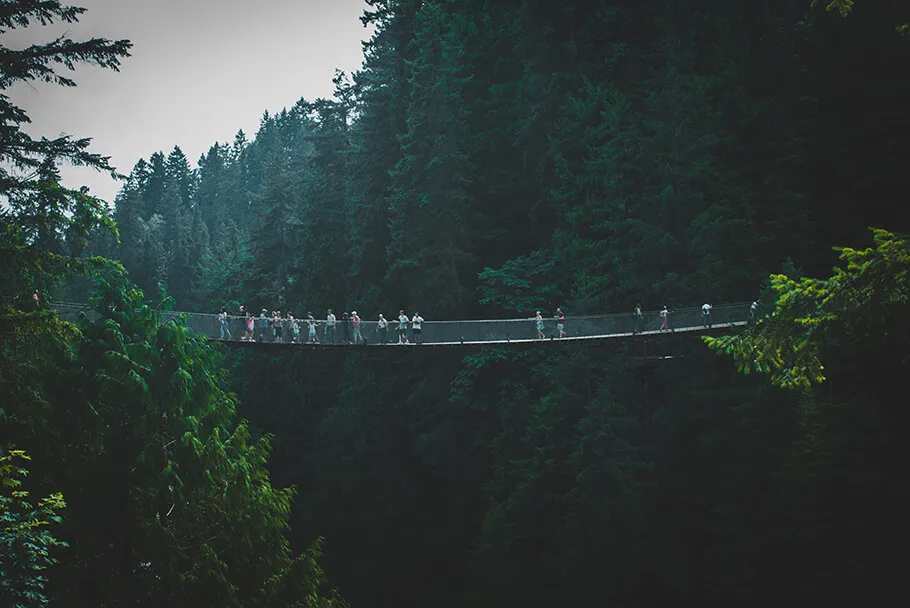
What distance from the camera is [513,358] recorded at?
104 feet

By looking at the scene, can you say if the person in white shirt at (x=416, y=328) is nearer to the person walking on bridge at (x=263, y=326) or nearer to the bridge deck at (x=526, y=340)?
the bridge deck at (x=526, y=340)

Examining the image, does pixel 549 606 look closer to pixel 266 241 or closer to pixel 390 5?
pixel 266 241

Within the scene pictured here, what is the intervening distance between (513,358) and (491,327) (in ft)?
28.1

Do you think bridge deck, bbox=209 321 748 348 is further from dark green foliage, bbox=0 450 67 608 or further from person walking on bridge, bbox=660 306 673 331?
dark green foliage, bbox=0 450 67 608

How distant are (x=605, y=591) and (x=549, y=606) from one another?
1.56m

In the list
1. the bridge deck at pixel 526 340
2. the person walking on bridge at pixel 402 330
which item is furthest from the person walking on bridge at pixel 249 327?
the person walking on bridge at pixel 402 330

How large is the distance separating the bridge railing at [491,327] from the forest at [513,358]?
70 cm

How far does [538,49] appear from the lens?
34.4m

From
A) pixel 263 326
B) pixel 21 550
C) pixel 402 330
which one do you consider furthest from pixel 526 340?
pixel 21 550

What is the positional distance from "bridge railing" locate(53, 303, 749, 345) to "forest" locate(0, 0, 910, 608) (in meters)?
0.70

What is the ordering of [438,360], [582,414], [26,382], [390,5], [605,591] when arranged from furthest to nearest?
[390,5], [438,360], [582,414], [605,591], [26,382]

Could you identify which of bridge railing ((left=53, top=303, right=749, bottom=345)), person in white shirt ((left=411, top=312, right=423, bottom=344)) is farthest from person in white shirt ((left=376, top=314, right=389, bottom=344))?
person in white shirt ((left=411, top=312, right=423, bottom=344))

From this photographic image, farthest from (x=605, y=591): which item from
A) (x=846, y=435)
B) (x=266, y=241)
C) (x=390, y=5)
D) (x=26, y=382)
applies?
(x=390, y=5)

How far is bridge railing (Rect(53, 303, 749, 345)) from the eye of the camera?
73.6 ft
